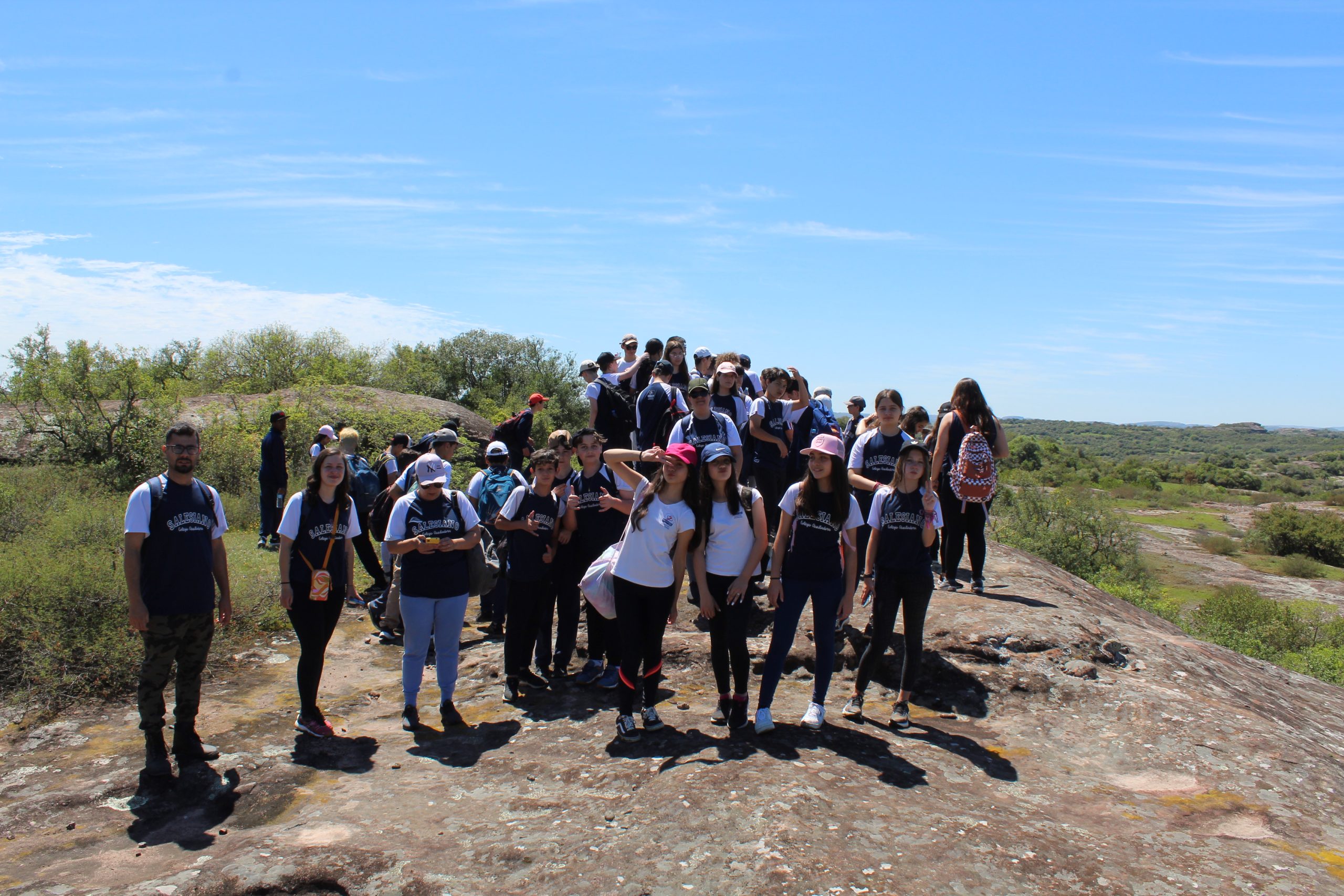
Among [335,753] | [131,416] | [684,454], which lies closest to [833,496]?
[684,454]

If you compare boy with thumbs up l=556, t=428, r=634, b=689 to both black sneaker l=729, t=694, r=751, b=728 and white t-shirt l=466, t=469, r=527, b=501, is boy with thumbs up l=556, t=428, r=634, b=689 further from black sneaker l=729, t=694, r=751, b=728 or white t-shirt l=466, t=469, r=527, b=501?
black sneaker l=729, t=694, r=751, b=728

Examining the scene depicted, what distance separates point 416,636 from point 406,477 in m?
2.47

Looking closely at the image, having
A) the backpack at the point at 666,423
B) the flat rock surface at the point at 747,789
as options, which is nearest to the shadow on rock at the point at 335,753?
the flat rock surface at the point at 747,789

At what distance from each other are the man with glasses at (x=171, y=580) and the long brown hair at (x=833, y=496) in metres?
3.74

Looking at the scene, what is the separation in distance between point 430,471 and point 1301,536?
45.6 meters

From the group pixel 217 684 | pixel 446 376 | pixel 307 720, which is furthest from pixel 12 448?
pixel 446 376

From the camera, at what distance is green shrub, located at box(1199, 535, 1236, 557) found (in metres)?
37.3

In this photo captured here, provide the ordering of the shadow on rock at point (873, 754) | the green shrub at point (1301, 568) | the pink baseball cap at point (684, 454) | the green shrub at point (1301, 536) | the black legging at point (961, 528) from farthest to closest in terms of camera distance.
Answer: the green shrub at point (1301, 536)
the green shrub at point (1301, 568)
the black legging at point (961, 528)
the pink baseball cap at point (684, 454)
the shadow on rock at point (873, 754)

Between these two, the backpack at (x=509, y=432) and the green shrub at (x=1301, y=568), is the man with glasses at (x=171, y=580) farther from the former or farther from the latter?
the green shrub at (x=1301, y=568)

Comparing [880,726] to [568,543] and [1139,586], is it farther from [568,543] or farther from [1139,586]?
[1139,586]

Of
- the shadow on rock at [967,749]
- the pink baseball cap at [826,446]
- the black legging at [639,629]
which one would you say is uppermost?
the pink baseball cap at [826,446]

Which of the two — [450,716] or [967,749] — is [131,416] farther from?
[967,749]

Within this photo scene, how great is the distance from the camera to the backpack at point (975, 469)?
7.02 metres

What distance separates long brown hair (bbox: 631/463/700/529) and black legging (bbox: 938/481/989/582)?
324 centimetres
